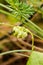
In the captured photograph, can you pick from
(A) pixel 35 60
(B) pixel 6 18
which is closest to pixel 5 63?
(B) pixel 6 18

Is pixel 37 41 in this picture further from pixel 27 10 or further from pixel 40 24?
pixel 27 10

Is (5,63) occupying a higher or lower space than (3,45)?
lower

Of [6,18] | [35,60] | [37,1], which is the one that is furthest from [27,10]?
[6,18]

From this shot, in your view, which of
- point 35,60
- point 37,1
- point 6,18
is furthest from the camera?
point 6,18

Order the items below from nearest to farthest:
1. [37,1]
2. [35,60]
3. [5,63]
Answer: [35,60]
[37,1]
[5,63]

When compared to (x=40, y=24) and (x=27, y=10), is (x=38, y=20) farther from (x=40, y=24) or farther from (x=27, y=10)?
(x=27, y=10)

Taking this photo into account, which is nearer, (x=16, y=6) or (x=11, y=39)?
(x=16, y=6)

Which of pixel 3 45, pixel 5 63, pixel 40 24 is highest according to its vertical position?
pixel 40 24

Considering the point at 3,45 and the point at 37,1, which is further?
the point at 3,45

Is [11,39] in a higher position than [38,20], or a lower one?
lower
